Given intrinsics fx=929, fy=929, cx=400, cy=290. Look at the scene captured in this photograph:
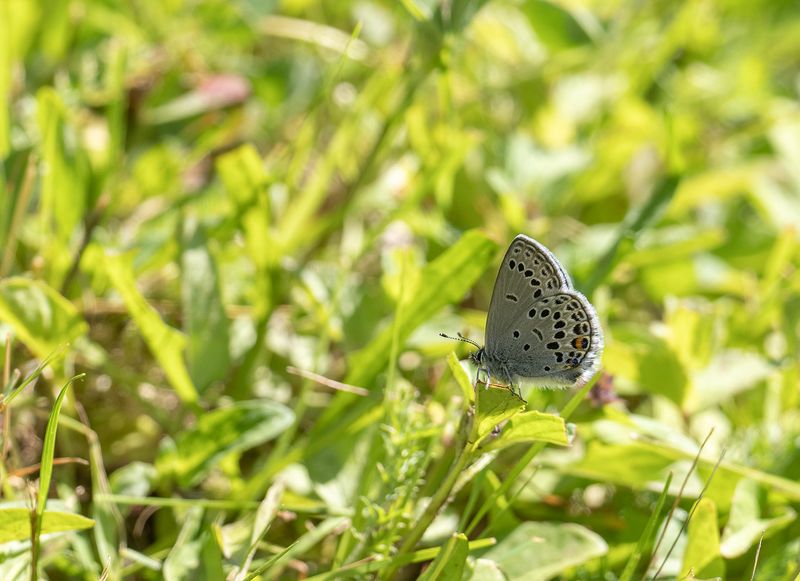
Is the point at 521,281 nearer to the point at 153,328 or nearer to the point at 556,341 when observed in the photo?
the point at 556,341

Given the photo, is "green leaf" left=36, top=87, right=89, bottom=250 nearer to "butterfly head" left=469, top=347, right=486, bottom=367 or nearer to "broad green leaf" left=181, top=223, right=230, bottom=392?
"broad green leaf" left=181, top=223, right=230, bottom=392

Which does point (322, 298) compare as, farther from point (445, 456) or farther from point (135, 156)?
point (135, 156)

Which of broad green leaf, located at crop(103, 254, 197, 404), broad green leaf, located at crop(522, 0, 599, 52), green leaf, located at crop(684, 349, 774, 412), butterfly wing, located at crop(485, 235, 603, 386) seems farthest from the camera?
broad green leaf, located at crop(522, 0, 599, 52)

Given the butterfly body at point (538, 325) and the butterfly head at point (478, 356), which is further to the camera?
the butterfly head at point (478, 356)

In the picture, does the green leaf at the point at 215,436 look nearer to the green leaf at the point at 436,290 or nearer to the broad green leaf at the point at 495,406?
the green leaf at the point at 436,290

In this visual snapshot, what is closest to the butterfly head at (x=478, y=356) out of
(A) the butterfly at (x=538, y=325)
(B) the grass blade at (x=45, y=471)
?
(A) the butterfly at (x=538, y=325)

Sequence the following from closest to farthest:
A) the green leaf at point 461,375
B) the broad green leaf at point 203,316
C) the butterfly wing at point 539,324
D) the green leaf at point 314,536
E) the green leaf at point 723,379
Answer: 1. the green leaf at point 461,375
2. the butterfly wing at point 539,324
3. the green leaf at point 314,536
4. the broad green leaf at point 203,316
5. the green leaf at point 723,379

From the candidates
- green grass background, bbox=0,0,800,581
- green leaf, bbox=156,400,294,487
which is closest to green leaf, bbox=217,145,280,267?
green grass background, bbox=0,0,800,581
